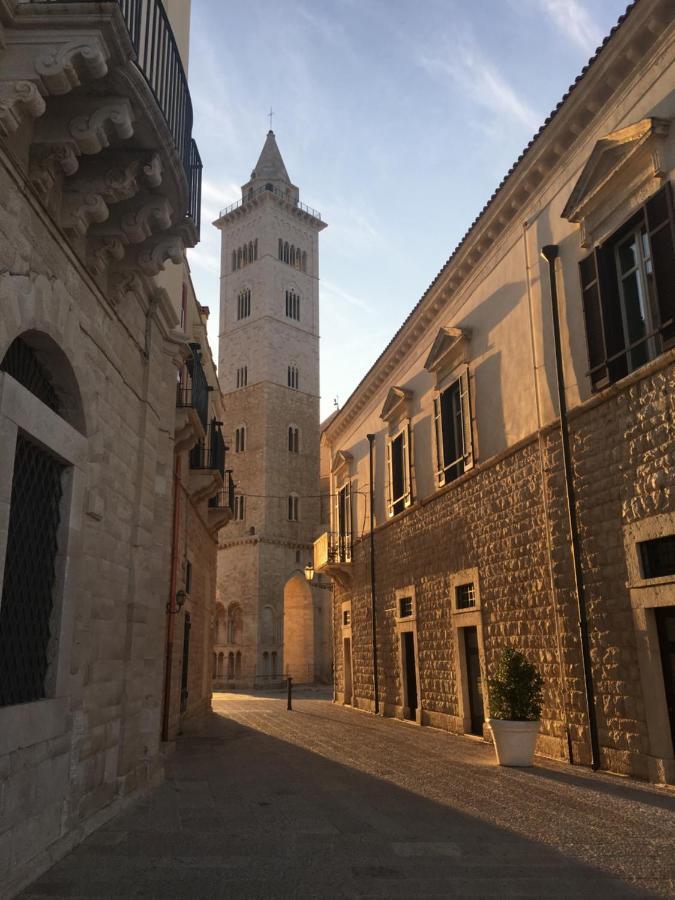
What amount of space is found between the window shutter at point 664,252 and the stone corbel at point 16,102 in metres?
6.55

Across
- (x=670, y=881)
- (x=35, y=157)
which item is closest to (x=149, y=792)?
(x=670, y=881)

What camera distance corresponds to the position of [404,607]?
1755 centimetres

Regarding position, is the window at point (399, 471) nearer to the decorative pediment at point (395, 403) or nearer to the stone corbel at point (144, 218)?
the decorative pediment at point (395, 403)

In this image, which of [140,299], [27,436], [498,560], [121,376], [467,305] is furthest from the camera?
[467,305]

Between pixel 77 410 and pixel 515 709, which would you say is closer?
pixel 77 410

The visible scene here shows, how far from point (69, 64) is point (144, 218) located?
174 centimetres

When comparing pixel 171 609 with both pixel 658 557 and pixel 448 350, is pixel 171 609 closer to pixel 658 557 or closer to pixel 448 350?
pixel 448 350

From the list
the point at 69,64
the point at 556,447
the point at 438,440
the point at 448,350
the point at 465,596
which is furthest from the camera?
the point at 438,440

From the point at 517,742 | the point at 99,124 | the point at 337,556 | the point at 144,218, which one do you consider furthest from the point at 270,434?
the point at 99,124

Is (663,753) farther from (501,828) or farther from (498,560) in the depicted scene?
(498,560)

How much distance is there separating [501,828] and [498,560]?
646cm

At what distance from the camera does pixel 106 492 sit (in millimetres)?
6770

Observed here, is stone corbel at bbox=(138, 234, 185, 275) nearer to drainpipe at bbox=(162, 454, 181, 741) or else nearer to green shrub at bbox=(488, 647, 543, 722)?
drainpipe at bbox=(162, 454, 181, 741)

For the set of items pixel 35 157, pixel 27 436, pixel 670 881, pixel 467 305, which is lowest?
pixel 670 881
